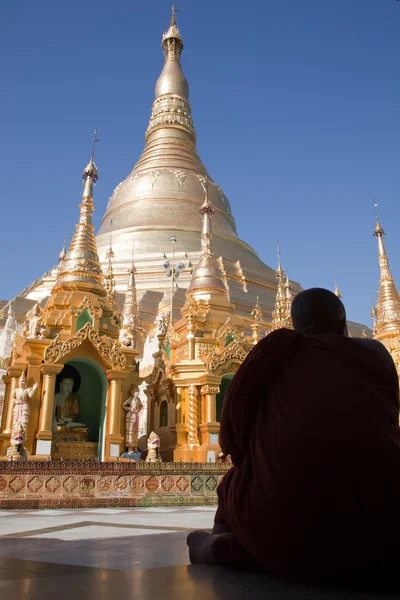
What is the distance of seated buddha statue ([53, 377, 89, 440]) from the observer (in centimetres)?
1174

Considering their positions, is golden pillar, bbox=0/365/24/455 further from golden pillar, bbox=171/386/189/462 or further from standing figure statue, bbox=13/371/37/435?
golden pillar, bbox=171/386/189/462

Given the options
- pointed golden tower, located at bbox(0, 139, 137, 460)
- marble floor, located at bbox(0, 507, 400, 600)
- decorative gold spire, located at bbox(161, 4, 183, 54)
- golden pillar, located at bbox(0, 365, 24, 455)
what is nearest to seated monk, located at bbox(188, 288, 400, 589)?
marble floor, located at bbox(0, 507, 400, 600)

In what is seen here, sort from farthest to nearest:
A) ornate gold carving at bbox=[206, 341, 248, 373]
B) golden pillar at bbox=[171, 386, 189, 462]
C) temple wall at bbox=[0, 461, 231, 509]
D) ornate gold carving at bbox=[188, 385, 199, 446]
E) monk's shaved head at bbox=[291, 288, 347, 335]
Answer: ornate gold carving at bbox=[206, 341, 248, 373] < golden pillar at bbox=[171, 386, 189, 462] < ornate gold carving at bbox=[188, 385, 199, 446] < temple wall at bbox=[0, 461, 231, 509] < monk's shaved head at bbox=[291, 288, 347, 335]

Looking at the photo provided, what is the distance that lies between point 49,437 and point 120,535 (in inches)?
271

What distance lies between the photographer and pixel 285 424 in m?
2.21

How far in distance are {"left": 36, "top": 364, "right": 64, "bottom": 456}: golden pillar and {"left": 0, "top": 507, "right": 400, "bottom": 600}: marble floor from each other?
609 cm

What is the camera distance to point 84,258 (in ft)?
46.9

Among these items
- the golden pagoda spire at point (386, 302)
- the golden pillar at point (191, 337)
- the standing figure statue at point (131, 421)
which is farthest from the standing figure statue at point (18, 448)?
the golden pagoda spire at point (386, 302)

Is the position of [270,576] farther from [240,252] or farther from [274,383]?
[240,252]

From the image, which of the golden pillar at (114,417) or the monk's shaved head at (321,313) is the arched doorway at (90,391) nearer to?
the golden pillar at (114,417)

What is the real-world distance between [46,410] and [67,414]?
3.39 ft

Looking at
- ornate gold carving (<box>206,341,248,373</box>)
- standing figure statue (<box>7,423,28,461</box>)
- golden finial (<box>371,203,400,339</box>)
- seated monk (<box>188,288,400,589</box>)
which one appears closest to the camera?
seated monk (<box>188,288,400,589</box>)

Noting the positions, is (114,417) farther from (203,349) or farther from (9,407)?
(203,349)

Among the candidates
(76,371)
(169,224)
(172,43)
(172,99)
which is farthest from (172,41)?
(76,371)
